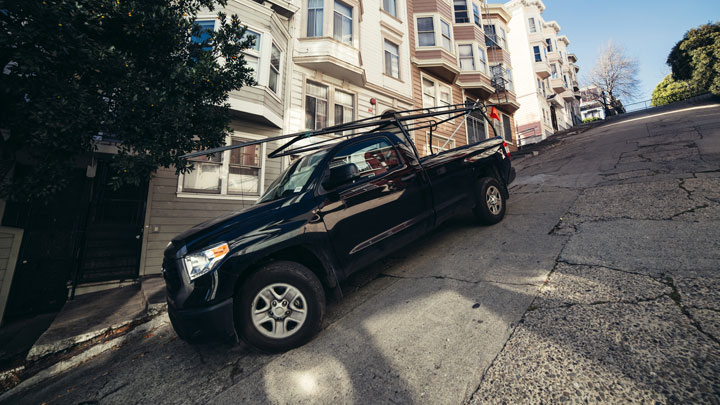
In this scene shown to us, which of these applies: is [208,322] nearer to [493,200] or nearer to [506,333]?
[506,333]

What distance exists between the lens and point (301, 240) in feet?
8.93

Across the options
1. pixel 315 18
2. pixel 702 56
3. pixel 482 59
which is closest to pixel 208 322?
pixel 315 18

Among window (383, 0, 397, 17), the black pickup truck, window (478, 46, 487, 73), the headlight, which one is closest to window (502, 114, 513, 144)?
window (478, 46, 487, 73)

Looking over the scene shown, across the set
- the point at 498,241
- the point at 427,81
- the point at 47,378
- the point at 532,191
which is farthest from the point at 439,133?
the point at 47,378

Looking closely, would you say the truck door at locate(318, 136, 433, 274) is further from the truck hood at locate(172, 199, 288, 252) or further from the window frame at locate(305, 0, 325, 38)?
the window frame at locate(305, 0, 325, 38)

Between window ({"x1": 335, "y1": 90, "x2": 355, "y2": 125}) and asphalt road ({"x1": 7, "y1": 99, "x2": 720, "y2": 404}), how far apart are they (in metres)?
8.48

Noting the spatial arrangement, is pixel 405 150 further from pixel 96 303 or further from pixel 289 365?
pixel 96 303

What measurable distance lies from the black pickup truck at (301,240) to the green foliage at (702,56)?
28.3 meters

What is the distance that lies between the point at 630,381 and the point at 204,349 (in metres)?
3.81

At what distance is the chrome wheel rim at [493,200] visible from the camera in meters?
4.88

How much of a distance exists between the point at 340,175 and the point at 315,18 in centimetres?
1110

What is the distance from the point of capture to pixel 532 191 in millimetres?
6887

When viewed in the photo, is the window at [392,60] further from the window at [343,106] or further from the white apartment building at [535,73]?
the white apartment building at [535,73]

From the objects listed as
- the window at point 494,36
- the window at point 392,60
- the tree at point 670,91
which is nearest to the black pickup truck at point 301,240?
the window at point 392,60
